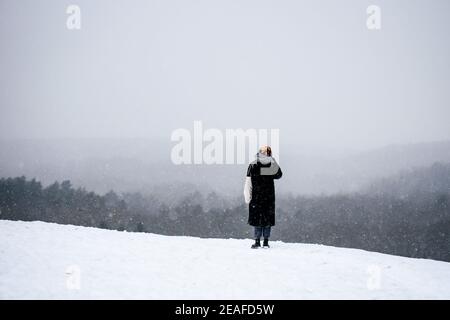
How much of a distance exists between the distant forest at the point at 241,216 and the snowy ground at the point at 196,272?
72.7 m

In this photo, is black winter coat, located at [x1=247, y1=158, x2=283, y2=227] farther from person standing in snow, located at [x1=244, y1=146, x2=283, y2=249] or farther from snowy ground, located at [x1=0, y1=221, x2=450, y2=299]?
snowy ground, located at [x1=0, y1=221, x2=450, y2=299]

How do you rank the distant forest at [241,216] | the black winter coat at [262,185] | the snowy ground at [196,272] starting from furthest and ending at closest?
1. the distant forest at [241,216]
2. the black winter coat at [262,185]
3. the snowy ground at [196,272]

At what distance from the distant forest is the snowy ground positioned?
239 feet

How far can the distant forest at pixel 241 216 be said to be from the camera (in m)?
111

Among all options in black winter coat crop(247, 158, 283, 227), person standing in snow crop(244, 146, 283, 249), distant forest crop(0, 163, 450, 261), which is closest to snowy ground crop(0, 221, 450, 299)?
person standing in snow crop(244, 146, 283, 249)

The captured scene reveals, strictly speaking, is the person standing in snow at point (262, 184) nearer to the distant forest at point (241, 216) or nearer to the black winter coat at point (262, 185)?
the black winter coat at point (262, 185)

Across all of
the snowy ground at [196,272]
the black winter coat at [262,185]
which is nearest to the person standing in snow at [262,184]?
the black winter coat at [262,185]

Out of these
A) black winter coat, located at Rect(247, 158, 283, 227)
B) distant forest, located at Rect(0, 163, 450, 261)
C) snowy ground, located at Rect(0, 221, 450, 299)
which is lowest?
distant forest, located at Rect(0, 163, 450, 261)

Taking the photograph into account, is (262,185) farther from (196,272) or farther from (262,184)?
(196,272)

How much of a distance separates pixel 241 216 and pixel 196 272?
120 metres

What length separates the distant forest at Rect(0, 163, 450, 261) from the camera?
363ft

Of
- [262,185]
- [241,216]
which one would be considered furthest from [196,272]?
[241,216]
